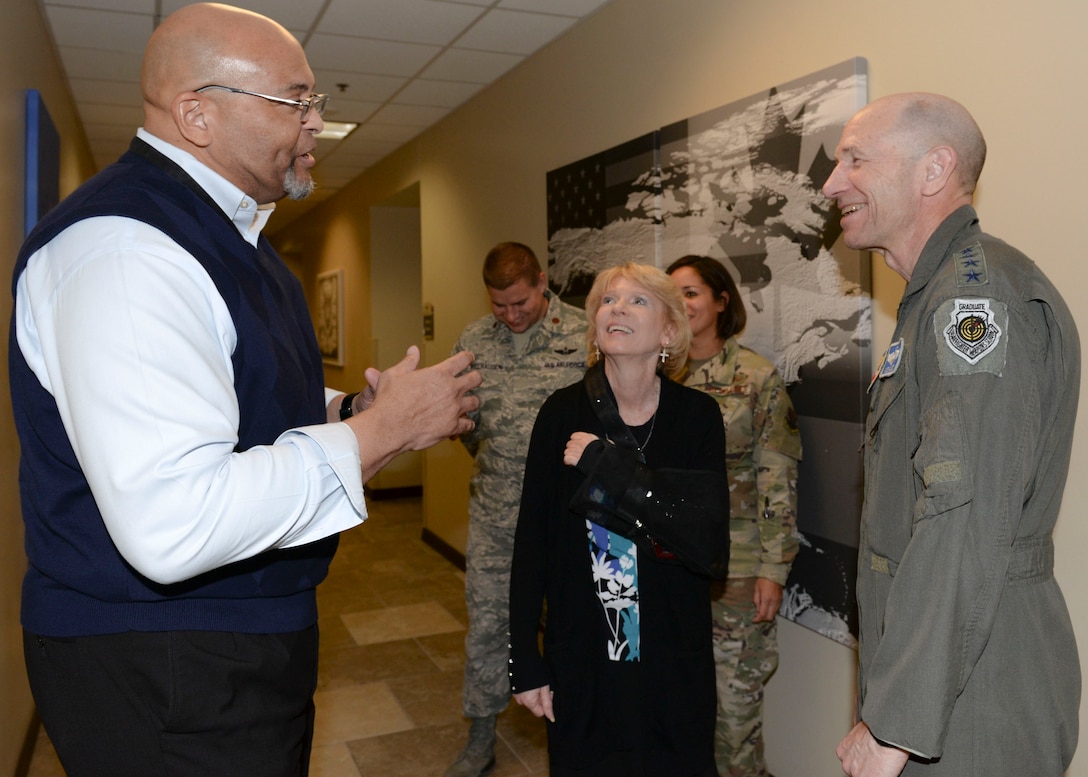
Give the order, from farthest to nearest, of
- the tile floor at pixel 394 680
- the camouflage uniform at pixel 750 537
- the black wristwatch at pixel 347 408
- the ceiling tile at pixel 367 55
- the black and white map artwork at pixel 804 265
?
the ceiling tile at pixel 367 55, the tile floor at pixel 394 680, the camouflage uniform at pixel 750 537, the black and white map artwork at pixel 804 265, the black wristwatch at pixel 347 408

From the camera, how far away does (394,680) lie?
4.14 meters

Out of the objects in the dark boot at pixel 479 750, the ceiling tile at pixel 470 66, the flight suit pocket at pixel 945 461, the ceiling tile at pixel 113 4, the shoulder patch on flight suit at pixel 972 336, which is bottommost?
the dark boot at pixel 479 750

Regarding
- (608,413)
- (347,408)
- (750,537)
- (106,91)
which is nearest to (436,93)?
(106,91)

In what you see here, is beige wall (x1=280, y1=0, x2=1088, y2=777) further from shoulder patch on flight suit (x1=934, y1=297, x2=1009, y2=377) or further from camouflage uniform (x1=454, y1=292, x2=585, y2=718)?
camouflage uniform (x1=454, y1=292, x2=585, y2=718)

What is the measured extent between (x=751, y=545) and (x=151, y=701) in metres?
1.96

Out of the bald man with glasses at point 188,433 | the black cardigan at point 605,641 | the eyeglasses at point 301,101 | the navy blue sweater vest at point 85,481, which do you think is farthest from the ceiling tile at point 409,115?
the navy blue sweater vest at point 85,481

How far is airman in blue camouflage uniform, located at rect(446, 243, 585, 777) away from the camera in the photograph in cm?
324

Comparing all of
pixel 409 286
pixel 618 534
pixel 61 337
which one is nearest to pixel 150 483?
pixel 61 337

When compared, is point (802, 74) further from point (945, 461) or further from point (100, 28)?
point (100, 28)

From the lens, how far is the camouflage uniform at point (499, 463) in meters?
3.24

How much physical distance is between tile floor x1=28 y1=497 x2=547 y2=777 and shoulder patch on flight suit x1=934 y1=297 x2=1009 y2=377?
2.45m

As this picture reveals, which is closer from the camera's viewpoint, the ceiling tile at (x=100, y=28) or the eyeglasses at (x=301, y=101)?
the eyeglasses at (x=301, y=101)

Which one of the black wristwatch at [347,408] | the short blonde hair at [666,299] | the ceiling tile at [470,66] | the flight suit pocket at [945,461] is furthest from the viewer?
the ceiling tile at [470,66]

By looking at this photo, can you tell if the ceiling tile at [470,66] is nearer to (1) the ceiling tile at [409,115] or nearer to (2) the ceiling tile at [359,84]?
(2) the ceiling tile at [359,84]
